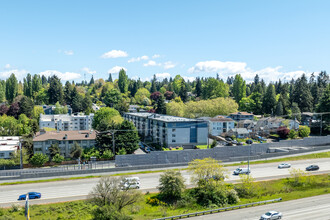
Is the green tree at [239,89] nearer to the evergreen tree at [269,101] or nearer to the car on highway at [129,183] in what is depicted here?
the evergreen tree at [269,101]

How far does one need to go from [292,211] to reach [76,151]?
135 feet

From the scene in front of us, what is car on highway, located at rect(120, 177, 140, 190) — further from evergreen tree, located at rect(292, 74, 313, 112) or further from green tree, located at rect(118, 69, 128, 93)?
green tree, located at rect(118, 69, 128, 93)

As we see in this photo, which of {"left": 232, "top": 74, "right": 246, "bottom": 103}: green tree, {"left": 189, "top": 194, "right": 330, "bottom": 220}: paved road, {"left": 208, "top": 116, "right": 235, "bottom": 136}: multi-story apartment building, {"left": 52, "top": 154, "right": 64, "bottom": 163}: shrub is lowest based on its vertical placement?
{"left": 189, "top": 194, "right": 330, "bottom": 220}: paved road

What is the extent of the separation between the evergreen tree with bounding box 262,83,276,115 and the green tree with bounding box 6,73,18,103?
110 metres

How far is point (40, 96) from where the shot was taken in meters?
123

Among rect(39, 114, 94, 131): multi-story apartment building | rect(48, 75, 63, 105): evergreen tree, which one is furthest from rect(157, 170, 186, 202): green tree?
rect(48, 75, 63, 105): evergreen tree

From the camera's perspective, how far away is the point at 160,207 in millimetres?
32656

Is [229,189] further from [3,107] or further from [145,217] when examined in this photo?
[3,107]

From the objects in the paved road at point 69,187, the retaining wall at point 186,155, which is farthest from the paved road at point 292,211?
the retaining wall at point 186,155

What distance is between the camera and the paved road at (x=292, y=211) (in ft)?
91.8

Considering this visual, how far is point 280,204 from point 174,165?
859 inches

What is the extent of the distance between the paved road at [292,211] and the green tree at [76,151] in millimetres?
33960

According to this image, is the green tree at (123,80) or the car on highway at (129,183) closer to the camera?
the car on highway at (129,183)

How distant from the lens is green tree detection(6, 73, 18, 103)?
121188mm
